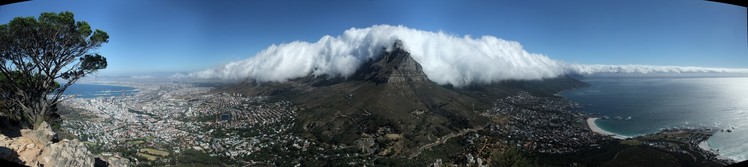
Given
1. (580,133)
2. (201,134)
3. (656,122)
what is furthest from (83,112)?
(656,122)

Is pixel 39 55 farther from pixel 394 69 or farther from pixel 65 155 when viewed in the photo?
pixel 394 69

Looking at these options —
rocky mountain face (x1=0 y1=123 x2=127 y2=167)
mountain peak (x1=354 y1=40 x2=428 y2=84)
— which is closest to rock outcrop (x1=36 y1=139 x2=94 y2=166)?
rocky mountain face (x1=0 y1=123 x2=127 y2=167)

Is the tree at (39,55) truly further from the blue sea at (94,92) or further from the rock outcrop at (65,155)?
the blue sea at (94,92)

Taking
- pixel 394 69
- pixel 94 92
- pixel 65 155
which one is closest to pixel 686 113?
pixel 394 69

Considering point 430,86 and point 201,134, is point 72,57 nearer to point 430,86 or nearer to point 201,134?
point 201,134

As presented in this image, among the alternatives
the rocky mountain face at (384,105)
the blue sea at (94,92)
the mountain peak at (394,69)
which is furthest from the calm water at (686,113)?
the blue sea at (94,92)

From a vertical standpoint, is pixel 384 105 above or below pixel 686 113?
above
